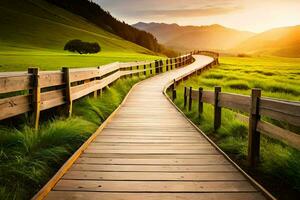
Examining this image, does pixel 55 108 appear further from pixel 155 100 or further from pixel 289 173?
pixel 155 100

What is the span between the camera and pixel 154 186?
13.5 ft

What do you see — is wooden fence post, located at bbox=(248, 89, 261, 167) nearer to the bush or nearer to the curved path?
the curved path

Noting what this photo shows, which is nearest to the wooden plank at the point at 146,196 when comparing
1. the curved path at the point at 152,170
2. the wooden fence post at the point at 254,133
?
the curved path at the point at 152,170

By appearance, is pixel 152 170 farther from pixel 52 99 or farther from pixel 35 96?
pixel 52 99

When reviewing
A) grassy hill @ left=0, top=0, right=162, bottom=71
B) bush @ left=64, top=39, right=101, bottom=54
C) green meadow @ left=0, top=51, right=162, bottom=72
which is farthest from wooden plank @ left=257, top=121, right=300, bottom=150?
bush @ left=64, top=39, right=101, bottom=54

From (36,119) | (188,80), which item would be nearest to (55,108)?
(36,119)

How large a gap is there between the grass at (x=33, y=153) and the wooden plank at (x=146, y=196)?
425 millimetres

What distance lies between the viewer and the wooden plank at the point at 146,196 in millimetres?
3754

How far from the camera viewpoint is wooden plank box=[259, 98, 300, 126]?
4059 mm

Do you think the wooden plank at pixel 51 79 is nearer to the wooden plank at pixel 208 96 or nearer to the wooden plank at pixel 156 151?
the wooden plank at pixel 156 151

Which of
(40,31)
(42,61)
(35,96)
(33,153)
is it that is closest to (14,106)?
(35,96)

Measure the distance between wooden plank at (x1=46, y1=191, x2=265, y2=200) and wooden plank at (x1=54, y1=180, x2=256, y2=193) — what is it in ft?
0.36

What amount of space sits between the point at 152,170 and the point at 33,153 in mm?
1674

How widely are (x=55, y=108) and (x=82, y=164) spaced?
3095 mm
